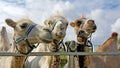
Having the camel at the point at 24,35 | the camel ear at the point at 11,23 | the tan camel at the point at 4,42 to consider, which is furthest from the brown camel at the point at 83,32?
the tan camel at the point at 4,42

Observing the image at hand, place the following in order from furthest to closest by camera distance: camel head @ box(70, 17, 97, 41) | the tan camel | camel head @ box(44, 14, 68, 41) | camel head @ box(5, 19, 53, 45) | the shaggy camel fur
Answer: the tan camel
the shaggy camel fur
camel head @ box(70, 17, 97, 41)
camel head @ box(44, 14, 68, 41)
camel head @ box(5, 19, 53, 45)

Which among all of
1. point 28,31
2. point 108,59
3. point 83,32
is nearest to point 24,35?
point 28,31

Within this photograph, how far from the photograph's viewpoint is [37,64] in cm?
536

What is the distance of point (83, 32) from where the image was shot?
5.25 metres

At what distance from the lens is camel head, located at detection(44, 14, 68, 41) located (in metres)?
4.42

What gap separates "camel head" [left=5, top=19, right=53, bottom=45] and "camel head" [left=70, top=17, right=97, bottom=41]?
1064 millimetres

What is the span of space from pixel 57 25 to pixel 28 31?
19.3 inches

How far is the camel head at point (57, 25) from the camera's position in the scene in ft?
14.5

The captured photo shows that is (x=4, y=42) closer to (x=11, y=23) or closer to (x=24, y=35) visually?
(x=11, y=23)

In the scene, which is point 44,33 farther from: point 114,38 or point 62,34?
point 114,38

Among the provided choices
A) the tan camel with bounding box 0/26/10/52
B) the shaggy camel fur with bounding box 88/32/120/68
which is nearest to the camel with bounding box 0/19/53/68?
the shaggy camel fur with bounding box 88/32/120/68

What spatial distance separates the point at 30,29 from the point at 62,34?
0.46 meters

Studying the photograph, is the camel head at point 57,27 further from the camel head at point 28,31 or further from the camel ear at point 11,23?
the camel ear at point 11,23

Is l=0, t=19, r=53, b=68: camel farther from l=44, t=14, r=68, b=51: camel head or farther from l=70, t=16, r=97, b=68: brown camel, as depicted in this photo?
l=70, t=16, r=97, b=68: brown camel
